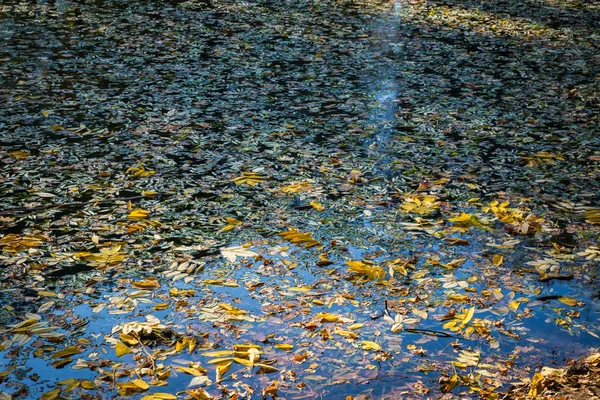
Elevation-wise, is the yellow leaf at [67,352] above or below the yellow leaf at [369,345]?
below

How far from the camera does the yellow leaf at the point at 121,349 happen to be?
1.97 metres

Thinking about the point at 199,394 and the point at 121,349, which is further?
the point at 121,349

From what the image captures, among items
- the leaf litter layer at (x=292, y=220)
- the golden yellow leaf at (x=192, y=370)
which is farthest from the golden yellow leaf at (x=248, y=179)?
the golden yellow leaf at (x=192, y=370)

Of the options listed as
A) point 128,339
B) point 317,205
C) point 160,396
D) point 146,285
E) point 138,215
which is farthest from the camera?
point 317,205

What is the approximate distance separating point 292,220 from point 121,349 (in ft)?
3.39

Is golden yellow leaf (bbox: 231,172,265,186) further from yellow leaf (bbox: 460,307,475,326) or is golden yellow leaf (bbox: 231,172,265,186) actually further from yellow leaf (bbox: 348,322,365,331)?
yellow leaf (bbox: 460,307,475,326)

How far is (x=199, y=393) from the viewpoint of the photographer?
1813 millimetres

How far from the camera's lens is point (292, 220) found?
2791mm

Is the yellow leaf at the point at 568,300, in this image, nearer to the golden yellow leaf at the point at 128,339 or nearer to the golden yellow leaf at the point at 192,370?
the golden yellow leaf at the point at 192,370

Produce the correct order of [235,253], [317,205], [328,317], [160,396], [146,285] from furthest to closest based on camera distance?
[317,205] < [235,253] < [146,285] < [328,317] < [160,396]

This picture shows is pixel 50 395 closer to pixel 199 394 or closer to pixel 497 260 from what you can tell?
pixel 199 394

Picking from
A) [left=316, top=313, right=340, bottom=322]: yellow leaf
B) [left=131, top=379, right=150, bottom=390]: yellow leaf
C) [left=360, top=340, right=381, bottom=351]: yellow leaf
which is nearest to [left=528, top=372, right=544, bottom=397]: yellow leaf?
[left=360, top=340, right=381, bottom=351]: yellow leaf

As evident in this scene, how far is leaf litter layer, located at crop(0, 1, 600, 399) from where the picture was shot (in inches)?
77.5

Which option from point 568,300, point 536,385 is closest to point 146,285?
point 536,385
